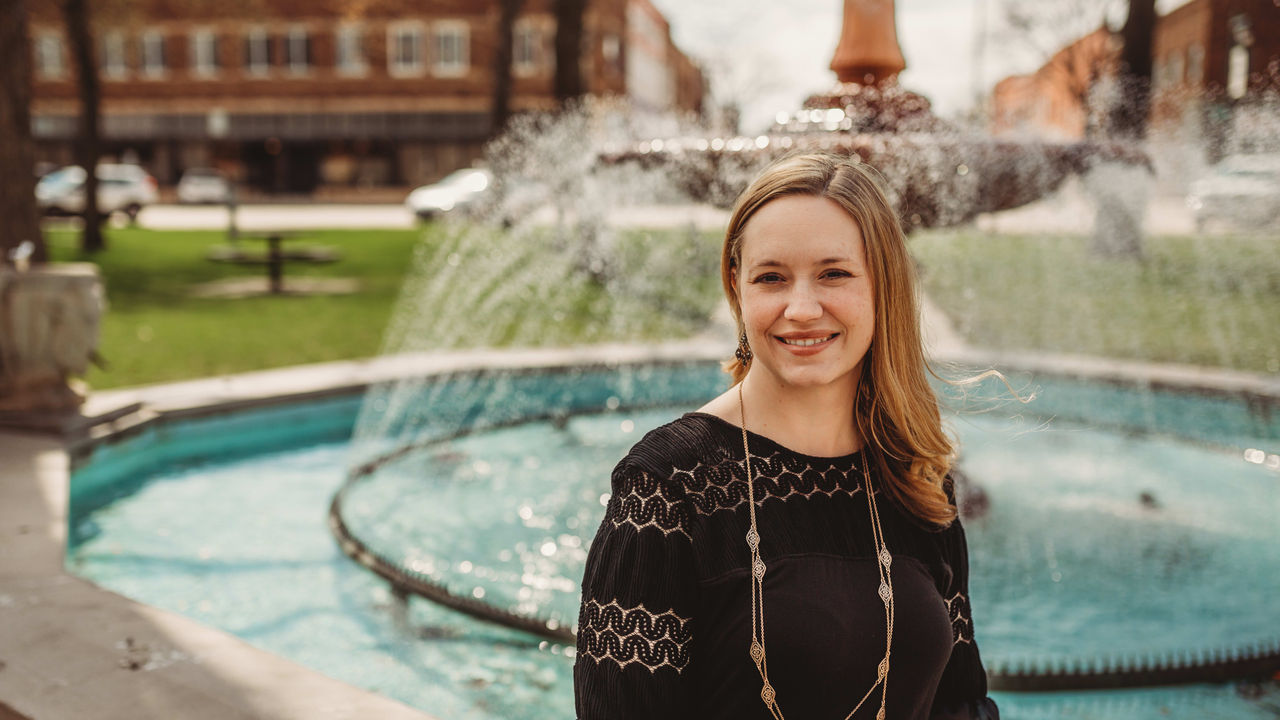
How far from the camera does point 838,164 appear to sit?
1.83 m

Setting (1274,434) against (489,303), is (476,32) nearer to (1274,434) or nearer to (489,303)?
(489,303)

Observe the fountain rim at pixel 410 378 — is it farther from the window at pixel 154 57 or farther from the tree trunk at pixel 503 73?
the window at pixel 154 57

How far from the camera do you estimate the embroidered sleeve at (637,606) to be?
1.66 meters

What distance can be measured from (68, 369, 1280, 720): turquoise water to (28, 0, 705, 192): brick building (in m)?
40.4

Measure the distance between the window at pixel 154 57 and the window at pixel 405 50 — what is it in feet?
36.2

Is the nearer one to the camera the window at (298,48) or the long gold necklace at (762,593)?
the long gold necklace at (762,593)

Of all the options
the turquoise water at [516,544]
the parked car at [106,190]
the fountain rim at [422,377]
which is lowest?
the turquoise water at [516,544]

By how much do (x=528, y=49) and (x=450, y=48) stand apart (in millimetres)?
4250

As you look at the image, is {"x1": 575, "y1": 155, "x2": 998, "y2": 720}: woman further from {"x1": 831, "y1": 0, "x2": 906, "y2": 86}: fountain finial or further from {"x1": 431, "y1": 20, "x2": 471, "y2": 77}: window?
{"x1": 431, "y1": 20, "x2": 471, "y2": 77}: window

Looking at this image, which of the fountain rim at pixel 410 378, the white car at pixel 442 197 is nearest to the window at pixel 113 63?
the white car at pixel 442 197

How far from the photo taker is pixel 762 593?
1.72m

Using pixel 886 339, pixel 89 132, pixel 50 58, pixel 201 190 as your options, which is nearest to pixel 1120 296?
pixel 886 339

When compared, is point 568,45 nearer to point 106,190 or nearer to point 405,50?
point 106,190

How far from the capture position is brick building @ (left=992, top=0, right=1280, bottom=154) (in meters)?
18.0
